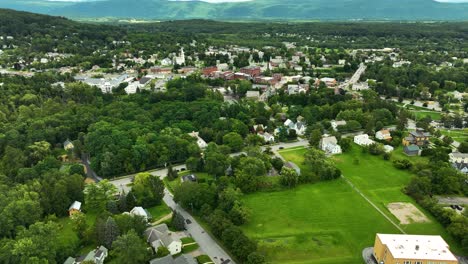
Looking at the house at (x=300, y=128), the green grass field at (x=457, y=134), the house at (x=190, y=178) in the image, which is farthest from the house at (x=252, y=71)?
the house at (x=190, y=178)

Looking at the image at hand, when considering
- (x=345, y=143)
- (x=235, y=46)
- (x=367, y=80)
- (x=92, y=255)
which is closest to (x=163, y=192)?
(x=92, y=255)

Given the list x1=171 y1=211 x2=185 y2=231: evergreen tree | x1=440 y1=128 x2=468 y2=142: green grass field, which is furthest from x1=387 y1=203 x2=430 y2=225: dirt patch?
x1=440 y1=128 x2=468 y2=142: green grass field

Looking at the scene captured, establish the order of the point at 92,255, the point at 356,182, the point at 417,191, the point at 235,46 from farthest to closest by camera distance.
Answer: the point at 235,46
the point at 356,182
the point at 417,191
the point at 92,255

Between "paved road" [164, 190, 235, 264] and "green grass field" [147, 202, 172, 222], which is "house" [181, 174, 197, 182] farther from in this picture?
"paved road" [164, 190, 235, 264]

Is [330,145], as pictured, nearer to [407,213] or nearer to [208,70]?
[407,213]

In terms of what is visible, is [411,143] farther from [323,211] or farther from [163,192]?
[163,192]

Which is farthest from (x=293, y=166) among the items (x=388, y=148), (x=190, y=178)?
(x=388, y=148)
